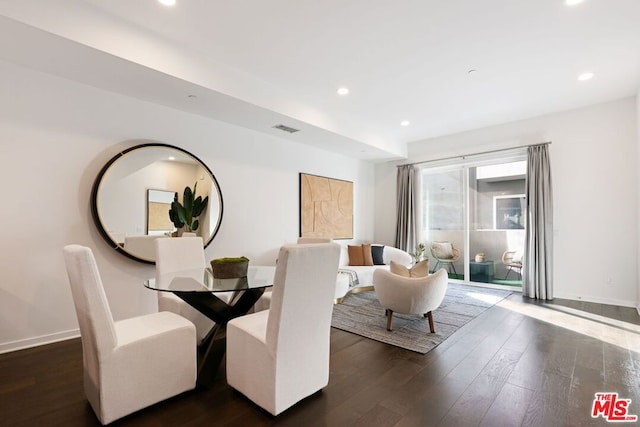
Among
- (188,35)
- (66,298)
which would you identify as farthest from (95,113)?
(66,298)

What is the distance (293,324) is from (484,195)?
5.11m

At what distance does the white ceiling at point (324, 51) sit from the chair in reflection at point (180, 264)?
164 centimetres

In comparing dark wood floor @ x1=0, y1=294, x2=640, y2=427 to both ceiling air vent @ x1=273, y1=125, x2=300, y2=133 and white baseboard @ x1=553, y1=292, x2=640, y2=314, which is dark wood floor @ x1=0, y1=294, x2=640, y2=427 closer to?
white baseboard @ x1=553, y1=292, x2=640, y2=314

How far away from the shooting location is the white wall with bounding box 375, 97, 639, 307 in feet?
13.8

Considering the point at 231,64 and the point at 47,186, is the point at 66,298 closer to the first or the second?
the point at 47,186

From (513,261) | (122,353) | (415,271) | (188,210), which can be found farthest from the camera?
(513,261)

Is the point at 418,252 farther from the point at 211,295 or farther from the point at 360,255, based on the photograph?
the point at 211,295

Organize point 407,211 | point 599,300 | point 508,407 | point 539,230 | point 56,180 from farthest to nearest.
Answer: point 407,211
point 539,230
point 599,300
point 56,180
point 508,407

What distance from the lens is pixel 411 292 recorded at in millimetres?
3078

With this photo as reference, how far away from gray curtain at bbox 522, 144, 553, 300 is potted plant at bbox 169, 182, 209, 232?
491 cm

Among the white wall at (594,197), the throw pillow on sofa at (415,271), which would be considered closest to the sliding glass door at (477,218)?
the white wall at (594,197)

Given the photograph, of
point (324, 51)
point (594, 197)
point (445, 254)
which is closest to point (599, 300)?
point (594, 197)

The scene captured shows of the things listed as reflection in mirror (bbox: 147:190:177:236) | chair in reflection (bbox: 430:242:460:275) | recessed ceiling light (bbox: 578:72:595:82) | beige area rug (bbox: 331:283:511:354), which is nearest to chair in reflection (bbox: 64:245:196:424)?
reflection in mirror (bbox: 147:190:177:236)

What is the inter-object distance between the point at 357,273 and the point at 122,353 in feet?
11.7
